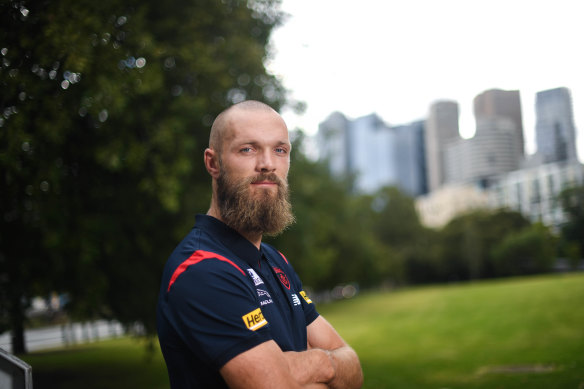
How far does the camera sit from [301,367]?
2004mm

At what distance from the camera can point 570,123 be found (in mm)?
7711

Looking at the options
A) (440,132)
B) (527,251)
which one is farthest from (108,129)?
(440,132)

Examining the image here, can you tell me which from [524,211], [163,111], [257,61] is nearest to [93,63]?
[163,111]

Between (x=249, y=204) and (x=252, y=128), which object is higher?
(x=252, y=128)

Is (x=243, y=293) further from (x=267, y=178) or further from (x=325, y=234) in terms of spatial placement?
(x=325, y=234)

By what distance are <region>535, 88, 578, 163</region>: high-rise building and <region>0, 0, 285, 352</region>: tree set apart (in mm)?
5142

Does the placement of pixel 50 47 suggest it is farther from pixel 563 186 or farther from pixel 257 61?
pixel 563 186

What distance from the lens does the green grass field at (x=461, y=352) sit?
1105cm

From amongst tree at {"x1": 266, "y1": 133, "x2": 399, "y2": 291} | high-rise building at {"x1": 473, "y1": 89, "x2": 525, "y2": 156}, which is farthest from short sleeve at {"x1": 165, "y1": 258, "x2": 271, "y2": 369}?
tree at {"x1": 266, "y1": 133, "x2": 399, "y2": 291}

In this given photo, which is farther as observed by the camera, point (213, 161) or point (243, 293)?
point (213, 161)

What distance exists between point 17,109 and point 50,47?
76 centimetres

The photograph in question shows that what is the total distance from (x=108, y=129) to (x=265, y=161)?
5859 mm

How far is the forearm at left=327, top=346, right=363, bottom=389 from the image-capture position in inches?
85.7

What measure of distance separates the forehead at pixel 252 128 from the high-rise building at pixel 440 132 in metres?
9.55
